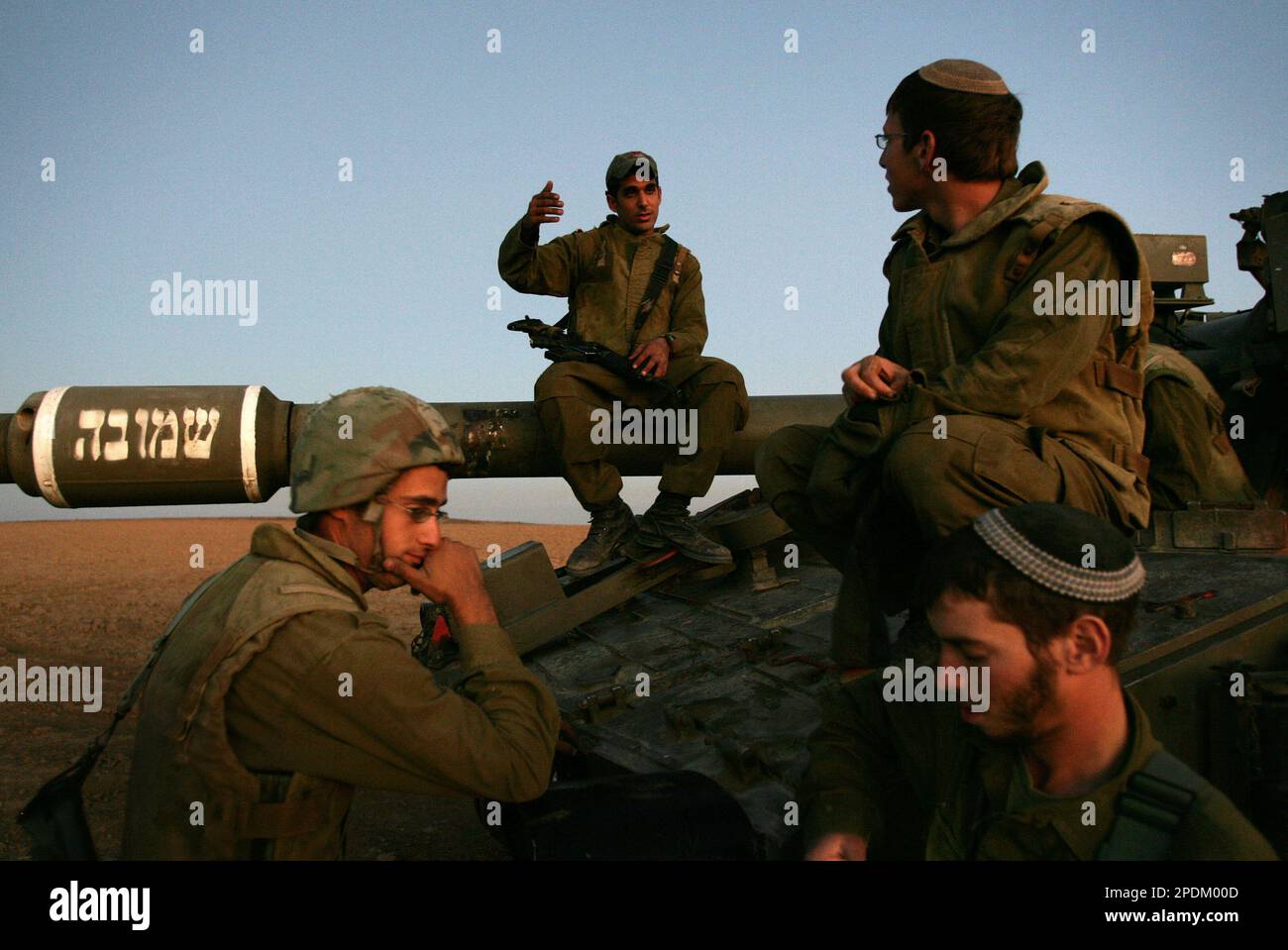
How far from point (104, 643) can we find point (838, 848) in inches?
428

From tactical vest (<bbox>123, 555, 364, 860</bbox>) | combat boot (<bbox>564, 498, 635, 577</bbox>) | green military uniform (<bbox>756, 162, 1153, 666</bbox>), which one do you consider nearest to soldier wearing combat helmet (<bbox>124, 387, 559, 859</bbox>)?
tactical vest (<bbox>123, 555, 364, 860</bbox>)

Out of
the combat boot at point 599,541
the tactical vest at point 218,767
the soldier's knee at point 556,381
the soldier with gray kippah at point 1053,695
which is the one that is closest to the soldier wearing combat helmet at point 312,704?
the tactical vest at point 218,767

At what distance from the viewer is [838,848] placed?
2.32 metres

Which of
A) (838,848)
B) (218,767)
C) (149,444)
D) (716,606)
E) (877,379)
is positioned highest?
(877,379)

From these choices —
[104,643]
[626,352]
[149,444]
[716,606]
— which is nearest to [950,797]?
[716,606]

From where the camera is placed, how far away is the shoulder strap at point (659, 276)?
5617 millimetres

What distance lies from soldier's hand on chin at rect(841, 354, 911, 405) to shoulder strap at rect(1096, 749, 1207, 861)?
4.58 feet

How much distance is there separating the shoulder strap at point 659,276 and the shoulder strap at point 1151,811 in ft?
13.1

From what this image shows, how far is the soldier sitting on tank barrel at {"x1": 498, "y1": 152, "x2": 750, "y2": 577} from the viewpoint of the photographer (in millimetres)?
5395

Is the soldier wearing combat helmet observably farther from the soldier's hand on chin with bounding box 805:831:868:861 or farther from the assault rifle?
the assault rifle

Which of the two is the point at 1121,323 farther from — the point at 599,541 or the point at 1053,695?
the point at 599,541

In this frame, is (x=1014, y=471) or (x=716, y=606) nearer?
(x=1014, y=471)

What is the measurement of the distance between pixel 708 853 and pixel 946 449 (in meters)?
1.21

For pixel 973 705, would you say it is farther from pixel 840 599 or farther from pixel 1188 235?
pixel 1188 235
